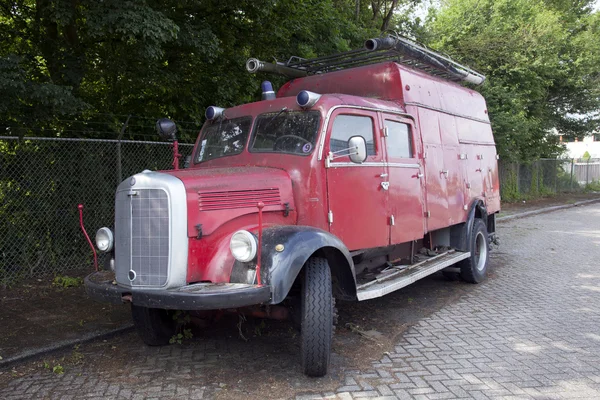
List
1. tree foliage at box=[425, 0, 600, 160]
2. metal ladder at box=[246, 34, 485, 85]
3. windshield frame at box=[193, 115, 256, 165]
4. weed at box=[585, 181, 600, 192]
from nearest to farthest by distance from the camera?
windshield frame at box=[193, 115, 256, 165], metal ladder at box=[246, 34, 485, 85], tree foliage at box=[425, 0, 600, 160], weed at box=[585, 181, 600, 192]

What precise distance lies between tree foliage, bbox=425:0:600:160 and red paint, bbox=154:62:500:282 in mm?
10992

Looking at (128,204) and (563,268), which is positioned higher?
(128,204)

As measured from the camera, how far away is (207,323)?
4.73 m

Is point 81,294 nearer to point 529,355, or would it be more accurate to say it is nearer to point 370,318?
point 370,318

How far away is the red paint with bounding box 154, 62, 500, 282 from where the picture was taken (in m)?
3.92

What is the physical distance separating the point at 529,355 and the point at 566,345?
1.68 feet

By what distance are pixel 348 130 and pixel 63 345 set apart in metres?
3.45

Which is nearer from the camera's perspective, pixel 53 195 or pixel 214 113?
pixel 214 113

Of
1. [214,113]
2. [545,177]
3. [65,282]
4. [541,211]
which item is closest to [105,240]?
[214,113]

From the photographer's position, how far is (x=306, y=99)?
4578 mm

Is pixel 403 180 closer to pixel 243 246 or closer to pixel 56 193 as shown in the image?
pixel 243 246

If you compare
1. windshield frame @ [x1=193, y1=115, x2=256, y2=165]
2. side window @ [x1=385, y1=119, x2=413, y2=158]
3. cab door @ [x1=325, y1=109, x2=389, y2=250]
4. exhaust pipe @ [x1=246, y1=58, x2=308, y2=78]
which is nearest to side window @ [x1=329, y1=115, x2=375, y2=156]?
cab door @ [x1=325, y1=109, x2=389, y2=250]

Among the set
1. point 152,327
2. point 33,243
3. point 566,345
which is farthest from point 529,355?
point 33,243

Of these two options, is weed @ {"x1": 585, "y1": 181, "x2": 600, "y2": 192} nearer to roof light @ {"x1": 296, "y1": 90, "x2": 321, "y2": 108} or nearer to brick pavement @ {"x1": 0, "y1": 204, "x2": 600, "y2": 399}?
brick pavement @ {"x1": 0, "y1": 204, "x2": 600, "y2": 399}
